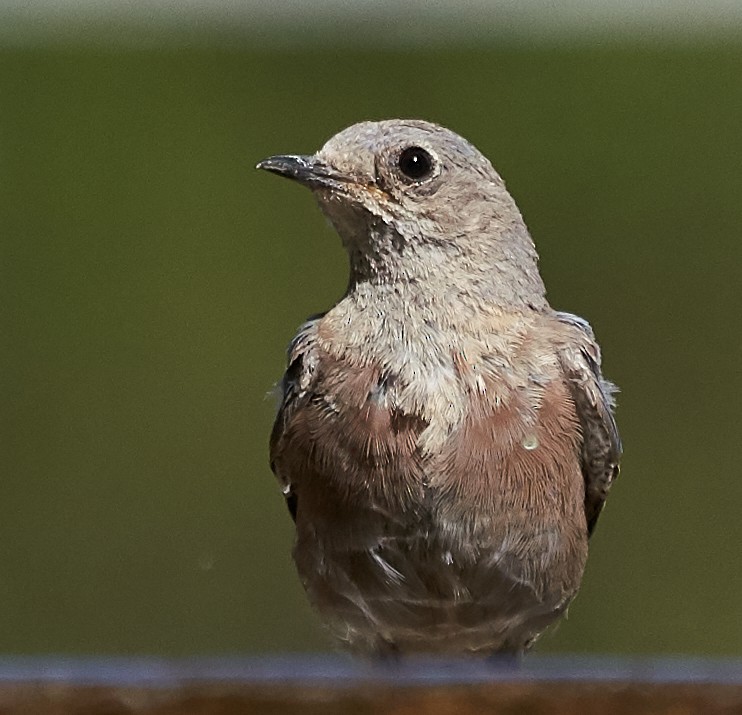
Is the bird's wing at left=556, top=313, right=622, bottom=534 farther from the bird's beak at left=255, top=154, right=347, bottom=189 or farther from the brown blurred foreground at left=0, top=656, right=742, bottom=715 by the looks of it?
the brown blurred foreground at left=0, top=656, right=742, bottom=715

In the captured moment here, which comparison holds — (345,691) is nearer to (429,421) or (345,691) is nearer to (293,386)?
(429,421)

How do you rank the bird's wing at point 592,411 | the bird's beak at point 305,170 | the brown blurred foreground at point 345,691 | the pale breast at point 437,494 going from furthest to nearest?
the bird's wing at point 592,411 < the bird's beak at point 305,170 < the pale breast at point 437,494 < the brown blurred foreground at point 345,691

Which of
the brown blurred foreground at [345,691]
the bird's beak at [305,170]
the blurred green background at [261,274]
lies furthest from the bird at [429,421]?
the brown blurred foreground at [345,691]

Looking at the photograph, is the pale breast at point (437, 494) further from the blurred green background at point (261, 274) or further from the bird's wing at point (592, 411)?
the blurred green background at point (261, 274)

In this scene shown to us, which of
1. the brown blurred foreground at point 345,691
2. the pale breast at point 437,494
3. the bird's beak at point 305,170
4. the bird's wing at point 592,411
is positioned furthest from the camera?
the bird's wing at point 592,411

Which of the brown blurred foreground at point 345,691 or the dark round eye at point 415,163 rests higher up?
the dark round eye at point 415,163

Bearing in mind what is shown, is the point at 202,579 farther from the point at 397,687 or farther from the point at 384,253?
the point at 397,687
